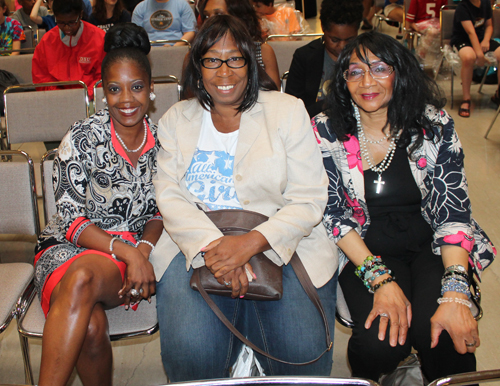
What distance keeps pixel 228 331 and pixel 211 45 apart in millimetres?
1069

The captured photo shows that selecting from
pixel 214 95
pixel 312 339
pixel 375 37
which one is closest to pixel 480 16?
pixel 375 37

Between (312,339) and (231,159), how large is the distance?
2.38ft

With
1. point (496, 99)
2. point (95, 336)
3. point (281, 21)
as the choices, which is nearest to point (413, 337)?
point (95, 336)

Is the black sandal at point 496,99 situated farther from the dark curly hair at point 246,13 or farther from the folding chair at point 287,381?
the folding chair at point 287,381

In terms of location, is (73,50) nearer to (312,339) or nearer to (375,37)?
(375,37)

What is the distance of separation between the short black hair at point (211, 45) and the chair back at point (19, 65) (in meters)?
2.66

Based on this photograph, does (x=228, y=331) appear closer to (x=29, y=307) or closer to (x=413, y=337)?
(x=413, y=337)

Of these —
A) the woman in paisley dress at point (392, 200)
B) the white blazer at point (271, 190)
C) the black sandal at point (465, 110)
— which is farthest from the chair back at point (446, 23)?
the white blazer at point (271, 190)

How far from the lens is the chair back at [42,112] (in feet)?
9.50

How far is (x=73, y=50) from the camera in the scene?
3.89 metres

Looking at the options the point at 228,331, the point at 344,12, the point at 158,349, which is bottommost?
the point at 158,349

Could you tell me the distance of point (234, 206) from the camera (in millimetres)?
1793

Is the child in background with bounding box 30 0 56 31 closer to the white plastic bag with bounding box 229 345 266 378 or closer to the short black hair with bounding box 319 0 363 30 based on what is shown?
the short black hair with bounding box 319 0 363 30

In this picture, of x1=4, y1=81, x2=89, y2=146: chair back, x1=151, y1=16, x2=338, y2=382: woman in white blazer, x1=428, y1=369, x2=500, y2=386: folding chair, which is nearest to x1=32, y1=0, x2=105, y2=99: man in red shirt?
x1=4, y1=81, x2=89, y2=146: chair back
